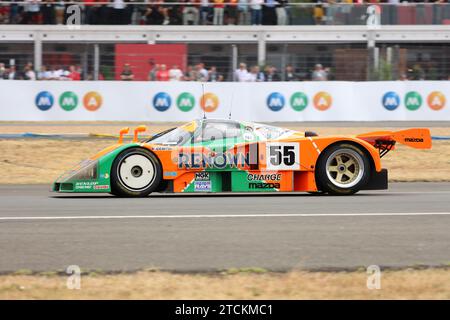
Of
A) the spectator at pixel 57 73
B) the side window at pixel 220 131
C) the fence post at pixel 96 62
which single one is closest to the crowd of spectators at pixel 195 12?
the fence post at pixel 96 62

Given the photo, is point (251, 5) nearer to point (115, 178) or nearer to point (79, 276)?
point (115, 178)

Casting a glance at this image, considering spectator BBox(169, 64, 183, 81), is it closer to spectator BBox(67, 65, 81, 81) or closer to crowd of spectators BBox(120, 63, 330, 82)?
crowd of spectators BBox(120, 63, 330, 82)

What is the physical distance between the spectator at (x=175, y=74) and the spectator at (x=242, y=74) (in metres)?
1.50

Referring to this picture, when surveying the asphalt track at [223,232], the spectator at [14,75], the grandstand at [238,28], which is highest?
the grandstand at [238,28]

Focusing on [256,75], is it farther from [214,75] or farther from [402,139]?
[402,139]

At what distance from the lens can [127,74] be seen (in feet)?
75.8

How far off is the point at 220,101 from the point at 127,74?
8.55 feet

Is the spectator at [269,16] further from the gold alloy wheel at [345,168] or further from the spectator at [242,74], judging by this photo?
the gold alloy wheel at [345,168]

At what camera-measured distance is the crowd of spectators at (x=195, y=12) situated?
28775mm

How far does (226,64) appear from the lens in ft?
79.4

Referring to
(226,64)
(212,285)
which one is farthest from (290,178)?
(226,64)

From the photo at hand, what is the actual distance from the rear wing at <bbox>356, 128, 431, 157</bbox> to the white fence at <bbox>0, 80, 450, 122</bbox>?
32.1ft
